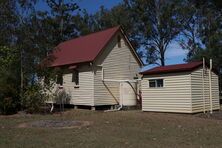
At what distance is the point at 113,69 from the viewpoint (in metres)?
26.7

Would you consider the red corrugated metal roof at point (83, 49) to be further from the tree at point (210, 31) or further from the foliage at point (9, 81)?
the tree at point (210, 31)

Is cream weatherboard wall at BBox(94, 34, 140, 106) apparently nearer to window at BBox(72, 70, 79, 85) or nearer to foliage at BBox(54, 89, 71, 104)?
window at BBox(72, 70, 79, 85)

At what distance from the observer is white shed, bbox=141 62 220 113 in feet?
68.7

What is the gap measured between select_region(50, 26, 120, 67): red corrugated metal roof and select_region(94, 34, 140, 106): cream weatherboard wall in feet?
1.87

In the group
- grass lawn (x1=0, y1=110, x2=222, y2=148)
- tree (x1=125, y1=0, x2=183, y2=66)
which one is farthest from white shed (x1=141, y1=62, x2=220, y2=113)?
tree (x1=125, y1=0, x2=183, y2=66)

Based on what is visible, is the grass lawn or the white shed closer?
the grass lawn

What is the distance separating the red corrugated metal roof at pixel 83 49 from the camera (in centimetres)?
2569

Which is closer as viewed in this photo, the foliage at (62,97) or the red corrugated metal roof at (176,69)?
the red corrugated metal roof at (176,69)

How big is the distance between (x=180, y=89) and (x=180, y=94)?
0.98 feet

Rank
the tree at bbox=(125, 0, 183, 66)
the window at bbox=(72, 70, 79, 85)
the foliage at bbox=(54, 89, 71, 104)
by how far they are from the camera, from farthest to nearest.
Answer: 1. the tree at bbox=(125, 0, 183, 66)
2. the foliage at bbox=(54, 89, 71, 104)
3. the window at bbox=(72, 70, 79, 85)

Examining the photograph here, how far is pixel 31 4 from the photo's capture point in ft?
80.3

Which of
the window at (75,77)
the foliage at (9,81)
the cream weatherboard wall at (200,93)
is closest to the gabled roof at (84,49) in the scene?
the window at (75,77)

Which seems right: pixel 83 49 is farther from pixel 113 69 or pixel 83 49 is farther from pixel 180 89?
pixel 180 89

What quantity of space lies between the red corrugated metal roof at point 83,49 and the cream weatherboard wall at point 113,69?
22.4 inches
